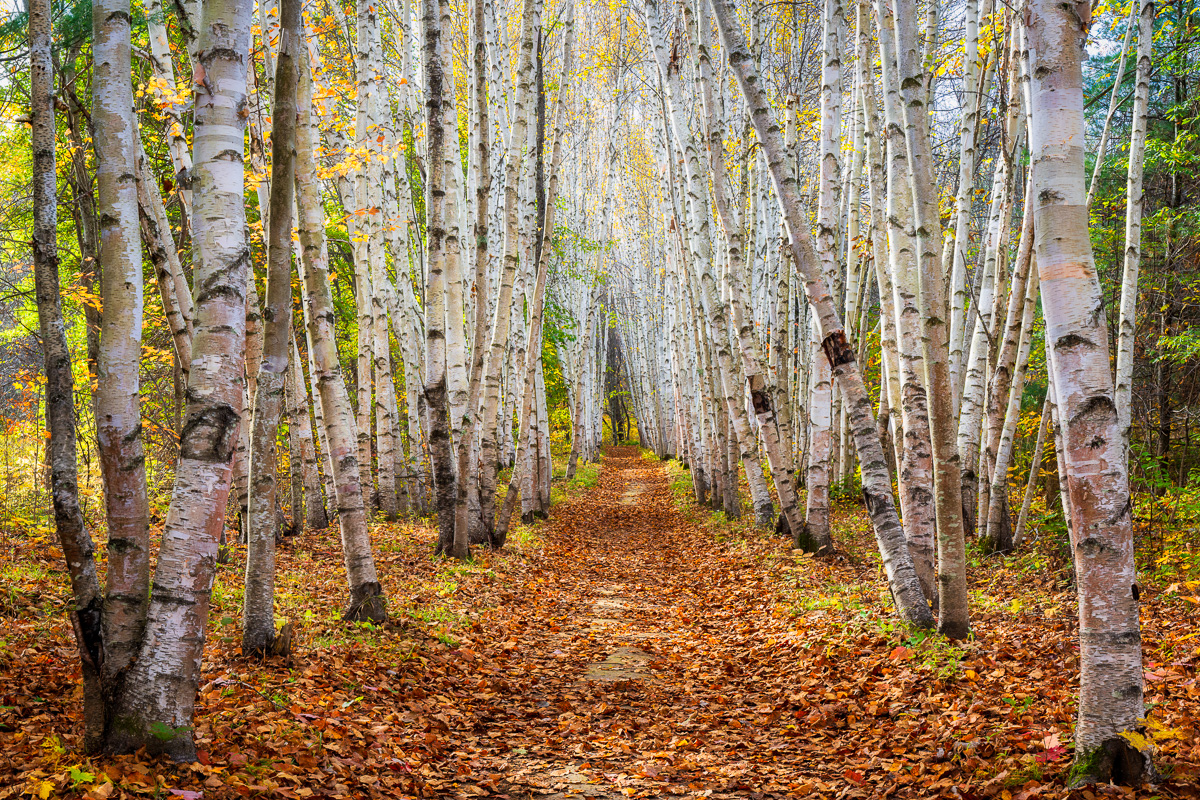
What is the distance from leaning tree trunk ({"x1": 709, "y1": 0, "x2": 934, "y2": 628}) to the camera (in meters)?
5.16

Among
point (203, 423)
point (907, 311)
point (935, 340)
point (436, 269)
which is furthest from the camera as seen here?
point (436, 269)

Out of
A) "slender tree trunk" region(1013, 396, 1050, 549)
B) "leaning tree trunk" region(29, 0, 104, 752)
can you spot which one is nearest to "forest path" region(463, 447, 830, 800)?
"leaning tree trunk" region(29, 0, 104, 752)

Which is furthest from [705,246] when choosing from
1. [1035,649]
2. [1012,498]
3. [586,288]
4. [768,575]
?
[586,288]

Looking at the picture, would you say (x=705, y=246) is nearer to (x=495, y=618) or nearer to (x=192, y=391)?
(x=495, y=618)

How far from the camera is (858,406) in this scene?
211 inches

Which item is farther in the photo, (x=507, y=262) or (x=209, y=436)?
(x=507, y=262)

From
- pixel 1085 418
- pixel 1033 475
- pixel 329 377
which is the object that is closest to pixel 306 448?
pixel 329 377

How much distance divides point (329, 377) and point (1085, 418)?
4995 millimetres

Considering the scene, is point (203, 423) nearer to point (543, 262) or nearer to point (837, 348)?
point (837, 348)

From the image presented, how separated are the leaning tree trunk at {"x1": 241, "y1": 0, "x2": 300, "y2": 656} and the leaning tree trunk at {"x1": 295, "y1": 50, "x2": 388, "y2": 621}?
2.51 feet

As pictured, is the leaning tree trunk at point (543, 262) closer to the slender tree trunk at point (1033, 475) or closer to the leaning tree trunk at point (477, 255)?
the leaning tree trunk at point (477, 255)

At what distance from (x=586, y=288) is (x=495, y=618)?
1480 cm

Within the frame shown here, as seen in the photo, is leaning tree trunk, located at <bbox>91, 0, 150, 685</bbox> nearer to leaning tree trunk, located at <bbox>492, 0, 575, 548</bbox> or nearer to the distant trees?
the distant trees

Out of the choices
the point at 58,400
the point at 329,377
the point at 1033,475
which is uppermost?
the point at 329,377
